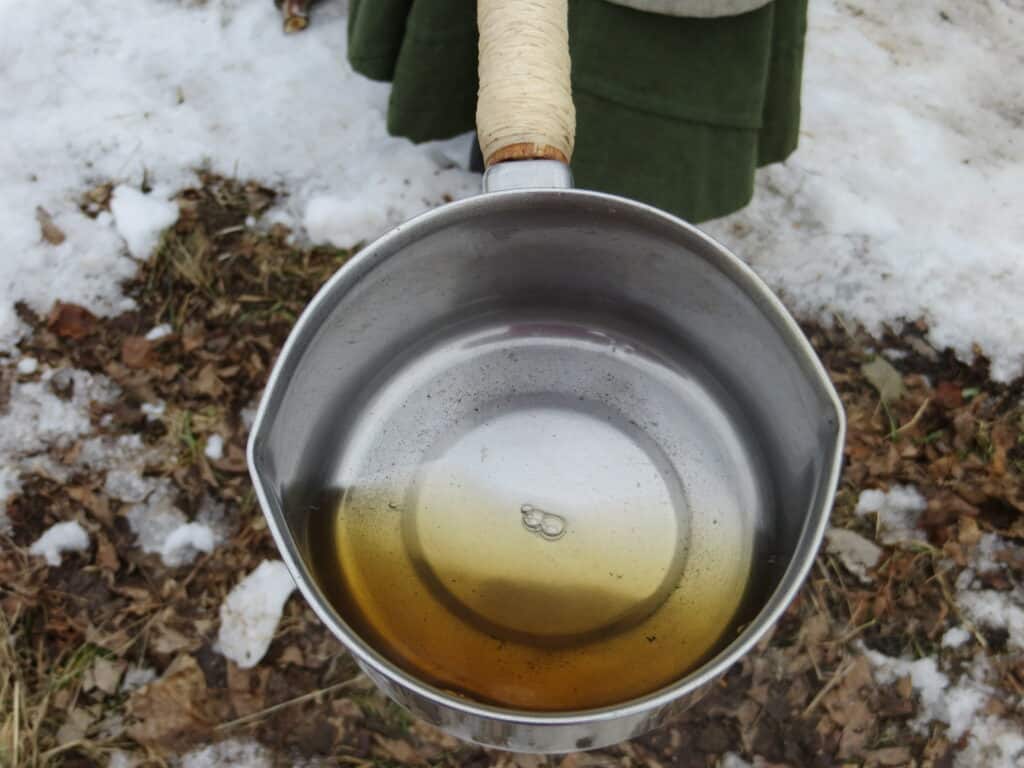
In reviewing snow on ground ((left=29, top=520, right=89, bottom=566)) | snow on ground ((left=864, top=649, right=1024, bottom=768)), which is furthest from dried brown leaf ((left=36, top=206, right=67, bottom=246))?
snow on ground ((left=864, top=649, right=1024, bottom=768))

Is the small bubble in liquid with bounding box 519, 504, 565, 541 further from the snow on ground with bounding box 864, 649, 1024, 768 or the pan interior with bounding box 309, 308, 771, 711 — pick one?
the snow on ground with bounding box 864, 649, 1024, 768

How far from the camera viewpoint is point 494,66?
856 mm

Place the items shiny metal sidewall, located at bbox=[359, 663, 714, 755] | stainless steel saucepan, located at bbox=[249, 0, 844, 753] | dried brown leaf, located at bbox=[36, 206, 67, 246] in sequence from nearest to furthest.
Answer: shiny metal sidewall, located at bbox=[359, 663, 714, 755] < stainless steel saucepan, located at bbox=[249, 0, 844, 753] < dried brown leaf, located at bbox=[36, 206, 67, 246]

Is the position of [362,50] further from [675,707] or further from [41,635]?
[41,635]

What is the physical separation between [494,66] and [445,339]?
50 centimetres

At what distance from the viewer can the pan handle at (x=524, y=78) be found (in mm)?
844

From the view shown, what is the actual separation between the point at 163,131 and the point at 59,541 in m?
0.85

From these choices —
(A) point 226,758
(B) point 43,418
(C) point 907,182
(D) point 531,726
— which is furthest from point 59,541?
(C) point 907,182

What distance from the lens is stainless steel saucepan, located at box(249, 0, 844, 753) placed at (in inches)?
34.1

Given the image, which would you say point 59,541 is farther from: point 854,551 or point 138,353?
point 854,551

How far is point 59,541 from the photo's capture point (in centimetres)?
155

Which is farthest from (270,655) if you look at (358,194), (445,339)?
(358,194)

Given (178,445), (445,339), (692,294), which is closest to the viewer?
(692,294)

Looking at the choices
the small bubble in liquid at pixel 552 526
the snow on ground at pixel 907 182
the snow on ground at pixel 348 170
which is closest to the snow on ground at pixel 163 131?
the snow on ground at pixel 348 170
